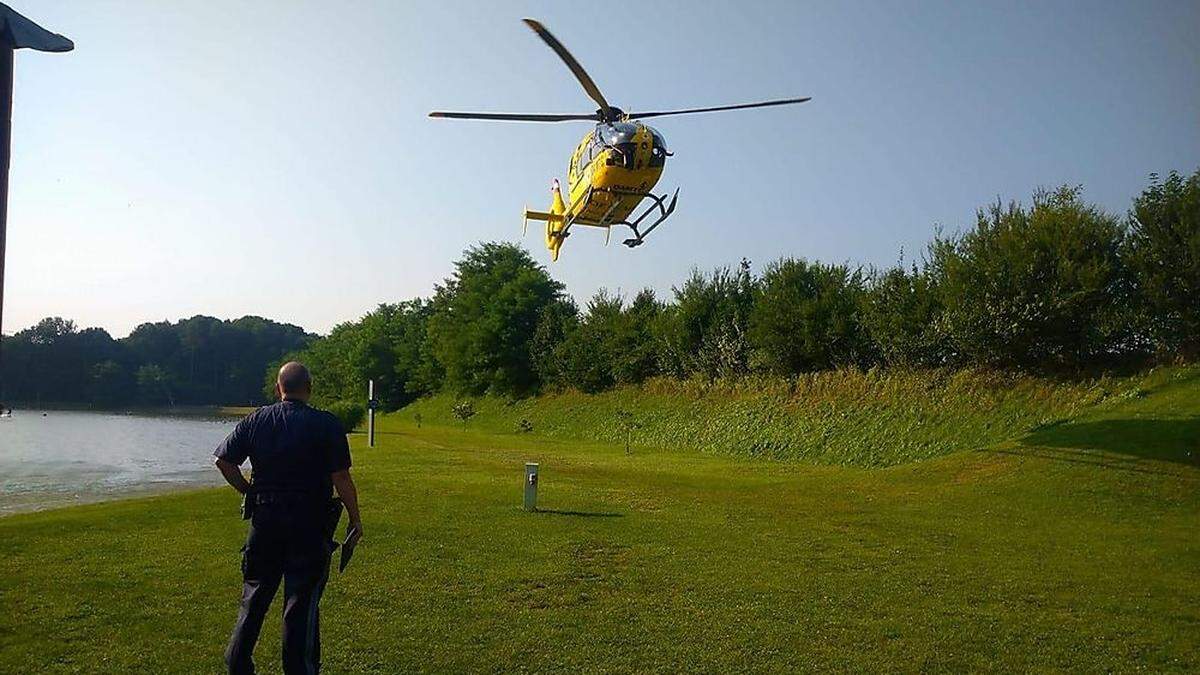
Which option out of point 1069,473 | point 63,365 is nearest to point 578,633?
point 1069,473

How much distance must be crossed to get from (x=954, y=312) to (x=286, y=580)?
3101 cm

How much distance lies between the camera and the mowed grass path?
764 cm

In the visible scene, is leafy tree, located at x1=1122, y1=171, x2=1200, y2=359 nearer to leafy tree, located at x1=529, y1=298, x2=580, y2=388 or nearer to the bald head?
the bald head

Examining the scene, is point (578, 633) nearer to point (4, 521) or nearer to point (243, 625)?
point (243, 625)

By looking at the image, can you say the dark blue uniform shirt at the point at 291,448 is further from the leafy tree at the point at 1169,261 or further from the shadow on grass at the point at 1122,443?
the leafy tree at the point at 1169,261

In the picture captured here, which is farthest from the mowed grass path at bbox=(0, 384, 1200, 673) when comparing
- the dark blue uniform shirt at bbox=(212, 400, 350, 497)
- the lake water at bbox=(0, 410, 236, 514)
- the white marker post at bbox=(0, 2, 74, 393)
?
the lake water at bbox=(0, 410, 236, 514)

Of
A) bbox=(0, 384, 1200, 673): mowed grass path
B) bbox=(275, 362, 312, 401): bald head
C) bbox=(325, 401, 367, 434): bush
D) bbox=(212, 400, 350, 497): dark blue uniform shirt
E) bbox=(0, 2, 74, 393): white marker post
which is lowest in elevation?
bbox=(0, 384, 1200, 673): mowed grass path

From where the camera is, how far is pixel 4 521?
594 inches

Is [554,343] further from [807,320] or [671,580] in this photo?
[671,580]

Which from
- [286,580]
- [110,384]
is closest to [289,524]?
[286,580]

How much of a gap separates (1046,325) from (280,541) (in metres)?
30.6

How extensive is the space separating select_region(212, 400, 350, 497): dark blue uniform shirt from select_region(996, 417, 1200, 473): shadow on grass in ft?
69.8

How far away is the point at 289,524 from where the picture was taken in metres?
5.94

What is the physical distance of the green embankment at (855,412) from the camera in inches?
1138
